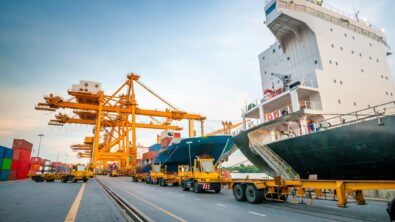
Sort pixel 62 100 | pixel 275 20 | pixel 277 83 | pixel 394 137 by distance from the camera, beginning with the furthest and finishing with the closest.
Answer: pixel 62 100
pixel 277 83
pixel 275 20
pixel 394 137

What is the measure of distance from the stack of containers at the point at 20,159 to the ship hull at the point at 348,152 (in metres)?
39.5

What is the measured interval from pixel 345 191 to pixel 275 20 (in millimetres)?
15476

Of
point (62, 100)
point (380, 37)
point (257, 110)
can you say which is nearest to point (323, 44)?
point (257, 110)

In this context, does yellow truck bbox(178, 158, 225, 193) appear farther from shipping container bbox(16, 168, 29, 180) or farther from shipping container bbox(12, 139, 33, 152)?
shipping container bbox(12, 139, 33, 152)

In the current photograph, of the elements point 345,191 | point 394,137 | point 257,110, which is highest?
point 257,110

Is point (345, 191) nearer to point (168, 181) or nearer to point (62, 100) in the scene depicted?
point (168, 181)

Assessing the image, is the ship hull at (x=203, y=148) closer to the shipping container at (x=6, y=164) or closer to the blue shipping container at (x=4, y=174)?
the shipping container at (x=6, y=164)

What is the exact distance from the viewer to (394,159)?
911 cm

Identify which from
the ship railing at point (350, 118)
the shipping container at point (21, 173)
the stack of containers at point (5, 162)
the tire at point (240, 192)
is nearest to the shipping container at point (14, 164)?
the shipping container at point (21, 173)

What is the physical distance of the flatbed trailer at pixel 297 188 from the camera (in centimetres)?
673

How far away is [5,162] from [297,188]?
37038mm

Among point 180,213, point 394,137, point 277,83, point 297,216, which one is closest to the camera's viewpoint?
point 297,216

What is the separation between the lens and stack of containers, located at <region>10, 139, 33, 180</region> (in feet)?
110

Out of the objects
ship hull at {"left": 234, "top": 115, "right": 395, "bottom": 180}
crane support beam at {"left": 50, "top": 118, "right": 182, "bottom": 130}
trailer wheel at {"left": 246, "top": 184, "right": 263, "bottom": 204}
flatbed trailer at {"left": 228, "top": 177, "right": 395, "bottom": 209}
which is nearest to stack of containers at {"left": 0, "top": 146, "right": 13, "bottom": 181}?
crane support beam at {"left": 50, "top": 118, "right": 182, "bottom": 130}
